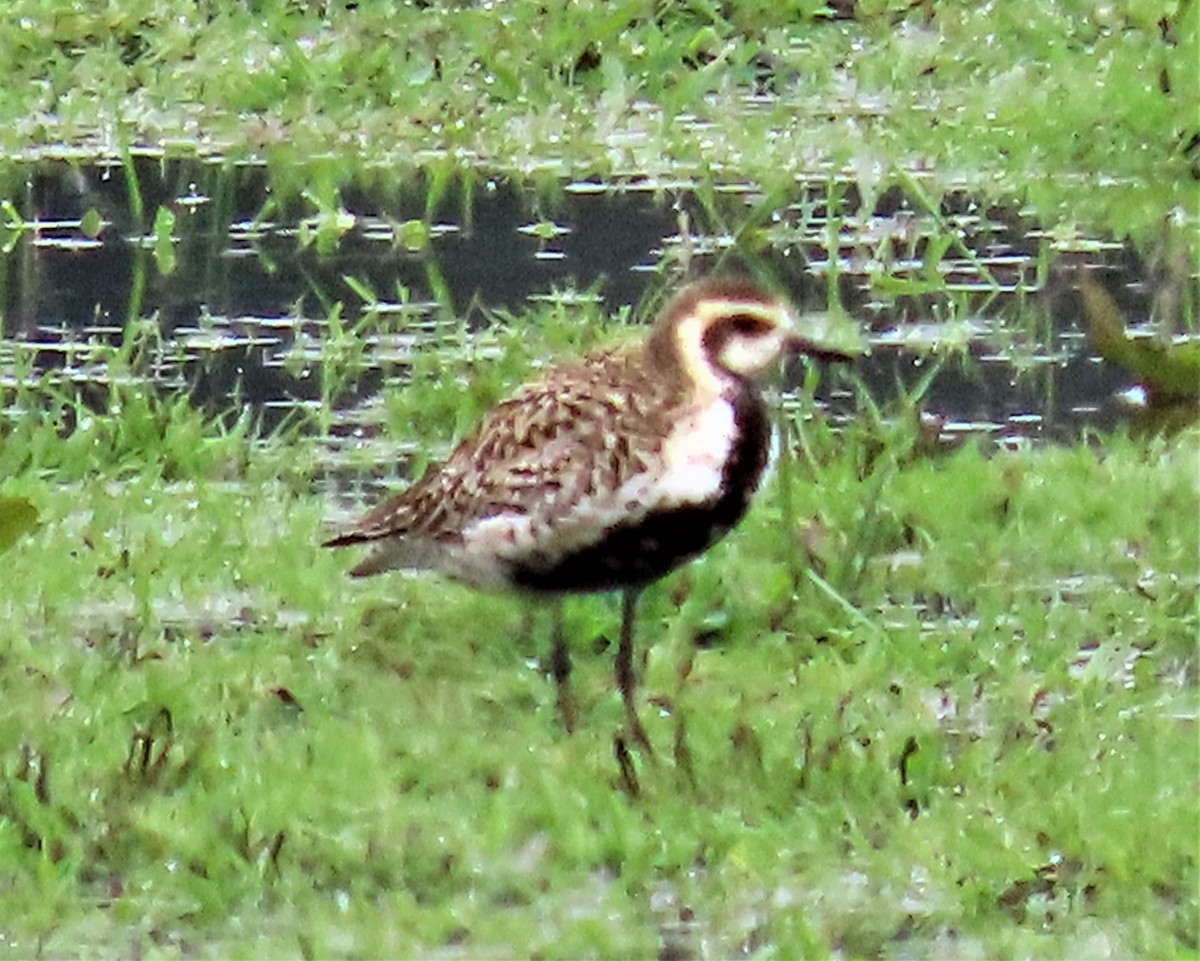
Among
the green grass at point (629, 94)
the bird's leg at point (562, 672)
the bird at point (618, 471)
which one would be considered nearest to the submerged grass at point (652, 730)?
the bird's leg at point (562, 672)

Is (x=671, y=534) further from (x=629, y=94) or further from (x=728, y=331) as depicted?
(x=629, y=94)

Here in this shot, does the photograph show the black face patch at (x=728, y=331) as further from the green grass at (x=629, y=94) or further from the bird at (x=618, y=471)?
the green grass at (x=629, y=94)

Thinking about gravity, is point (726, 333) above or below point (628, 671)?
above

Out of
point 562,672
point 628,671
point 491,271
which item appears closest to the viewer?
point 628,671

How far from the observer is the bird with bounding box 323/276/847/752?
4965 millimetres

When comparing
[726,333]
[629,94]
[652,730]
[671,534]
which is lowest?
[652,730]

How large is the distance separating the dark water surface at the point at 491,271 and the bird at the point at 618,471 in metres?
1.41

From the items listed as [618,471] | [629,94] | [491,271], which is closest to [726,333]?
[618,471]

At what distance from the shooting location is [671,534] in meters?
4.96

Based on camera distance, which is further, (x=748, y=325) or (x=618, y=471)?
(x=748, y=325)

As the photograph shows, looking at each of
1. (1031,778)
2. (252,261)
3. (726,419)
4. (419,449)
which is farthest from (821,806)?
(252,261)

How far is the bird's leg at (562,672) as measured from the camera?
5.13 metres

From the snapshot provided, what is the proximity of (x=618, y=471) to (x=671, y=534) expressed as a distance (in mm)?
135

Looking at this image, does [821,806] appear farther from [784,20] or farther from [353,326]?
[784,20]
